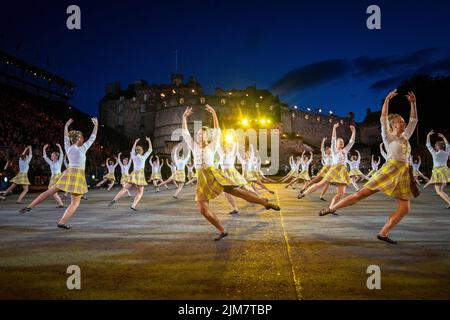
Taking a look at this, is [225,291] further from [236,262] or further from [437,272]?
[437,272]

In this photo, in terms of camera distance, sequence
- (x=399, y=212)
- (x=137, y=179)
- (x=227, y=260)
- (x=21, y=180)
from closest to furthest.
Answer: (x=227, y=260), (x=399, y=212), (x=137, y=179), (x=21, y=180)

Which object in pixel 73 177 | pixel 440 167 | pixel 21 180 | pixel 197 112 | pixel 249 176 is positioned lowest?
pixel 21 180

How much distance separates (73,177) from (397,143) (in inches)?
219

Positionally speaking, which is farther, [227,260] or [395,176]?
[395,176]

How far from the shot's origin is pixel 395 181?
5586 mm

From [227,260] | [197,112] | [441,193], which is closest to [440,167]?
[441,193]

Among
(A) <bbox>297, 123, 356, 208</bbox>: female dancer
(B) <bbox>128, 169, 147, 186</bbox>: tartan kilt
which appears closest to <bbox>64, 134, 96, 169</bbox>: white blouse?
(B) <bbox>128, 169, 147, 186</bbox>: tartan kilt

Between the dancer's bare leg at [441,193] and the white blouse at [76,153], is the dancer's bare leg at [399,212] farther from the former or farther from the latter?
the dancer's bare leg at [441,193]

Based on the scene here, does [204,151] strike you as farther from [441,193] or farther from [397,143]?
[441,193]

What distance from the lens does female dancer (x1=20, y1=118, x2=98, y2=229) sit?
7.26 metres

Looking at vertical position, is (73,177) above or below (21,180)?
above

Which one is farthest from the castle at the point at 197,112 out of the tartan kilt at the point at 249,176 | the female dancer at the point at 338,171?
the female dancer at the point at 338,171

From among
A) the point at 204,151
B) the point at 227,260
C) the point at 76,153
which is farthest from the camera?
the point at 76,153
